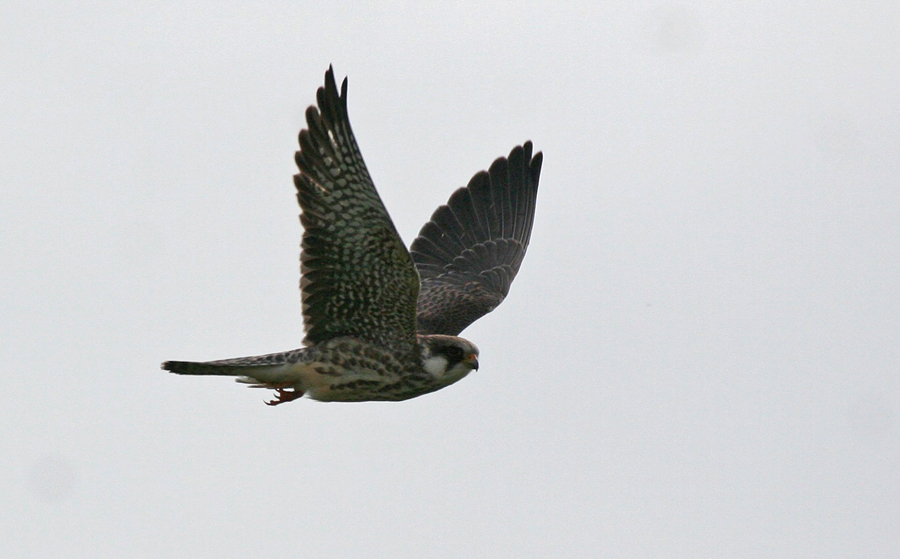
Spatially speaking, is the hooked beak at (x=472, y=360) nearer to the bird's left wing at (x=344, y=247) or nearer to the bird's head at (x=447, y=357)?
the bird's head at (x=447, y=357)

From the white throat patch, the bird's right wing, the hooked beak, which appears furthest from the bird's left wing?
the bird's right wing

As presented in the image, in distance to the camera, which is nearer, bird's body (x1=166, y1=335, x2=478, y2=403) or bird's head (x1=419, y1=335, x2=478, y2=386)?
bird's body (x1=166, y1=335, x2=478, y2=403)

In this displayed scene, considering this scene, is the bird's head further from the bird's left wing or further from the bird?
the bird's left wing

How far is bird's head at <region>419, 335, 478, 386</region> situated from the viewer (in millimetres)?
11227

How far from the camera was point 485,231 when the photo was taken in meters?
14.8

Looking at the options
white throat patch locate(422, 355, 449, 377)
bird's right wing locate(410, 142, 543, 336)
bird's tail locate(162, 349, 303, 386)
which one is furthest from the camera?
bird's right wing locate(410, 142, 543, 336)

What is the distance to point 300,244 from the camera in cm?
1054

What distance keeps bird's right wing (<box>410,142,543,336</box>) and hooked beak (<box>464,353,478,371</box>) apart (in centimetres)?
254

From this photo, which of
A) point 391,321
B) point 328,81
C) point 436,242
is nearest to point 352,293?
point 391,321

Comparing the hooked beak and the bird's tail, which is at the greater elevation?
the hooked beak

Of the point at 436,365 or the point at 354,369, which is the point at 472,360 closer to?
the point at 436,365

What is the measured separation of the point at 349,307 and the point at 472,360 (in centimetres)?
117

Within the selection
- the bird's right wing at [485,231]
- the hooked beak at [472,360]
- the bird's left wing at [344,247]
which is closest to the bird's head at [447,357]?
the hooked beak at [472,360]

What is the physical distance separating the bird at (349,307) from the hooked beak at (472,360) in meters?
0.01
